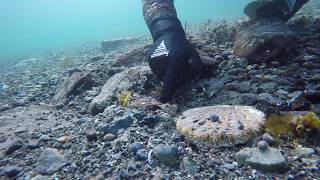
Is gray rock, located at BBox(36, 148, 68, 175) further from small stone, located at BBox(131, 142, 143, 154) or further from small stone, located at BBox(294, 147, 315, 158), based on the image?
small stone, located at BBox(294, 147, 315, 158)

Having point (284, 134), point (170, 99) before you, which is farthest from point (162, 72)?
point (284, 134)

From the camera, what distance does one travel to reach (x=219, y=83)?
5.41m

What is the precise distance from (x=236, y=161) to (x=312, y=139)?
35.9 inches

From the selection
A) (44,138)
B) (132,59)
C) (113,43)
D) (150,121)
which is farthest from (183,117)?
(113,43)

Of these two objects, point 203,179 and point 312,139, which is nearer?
point 203,179

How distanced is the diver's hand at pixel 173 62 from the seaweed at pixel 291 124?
1.78 metres

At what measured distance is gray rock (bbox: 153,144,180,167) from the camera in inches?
130

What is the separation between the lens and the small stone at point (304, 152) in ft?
10.0

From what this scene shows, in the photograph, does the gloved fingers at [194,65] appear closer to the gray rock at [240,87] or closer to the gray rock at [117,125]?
the gray rock at [240,87]

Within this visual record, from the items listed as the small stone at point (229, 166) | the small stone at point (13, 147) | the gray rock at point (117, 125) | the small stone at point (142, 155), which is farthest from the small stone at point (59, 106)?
the small stone at point (229, 166)

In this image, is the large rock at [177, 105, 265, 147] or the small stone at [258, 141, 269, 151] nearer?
the small stone at [258, 141, 269, 151]

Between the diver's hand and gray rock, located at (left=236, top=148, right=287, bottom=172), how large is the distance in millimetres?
2015

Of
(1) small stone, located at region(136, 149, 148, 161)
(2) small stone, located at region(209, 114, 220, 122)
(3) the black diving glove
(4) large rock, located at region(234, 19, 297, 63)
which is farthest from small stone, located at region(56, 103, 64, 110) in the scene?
(4) large rock, located at region(234, 19, 297, 63)

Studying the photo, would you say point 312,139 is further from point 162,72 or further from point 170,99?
point 162,72
